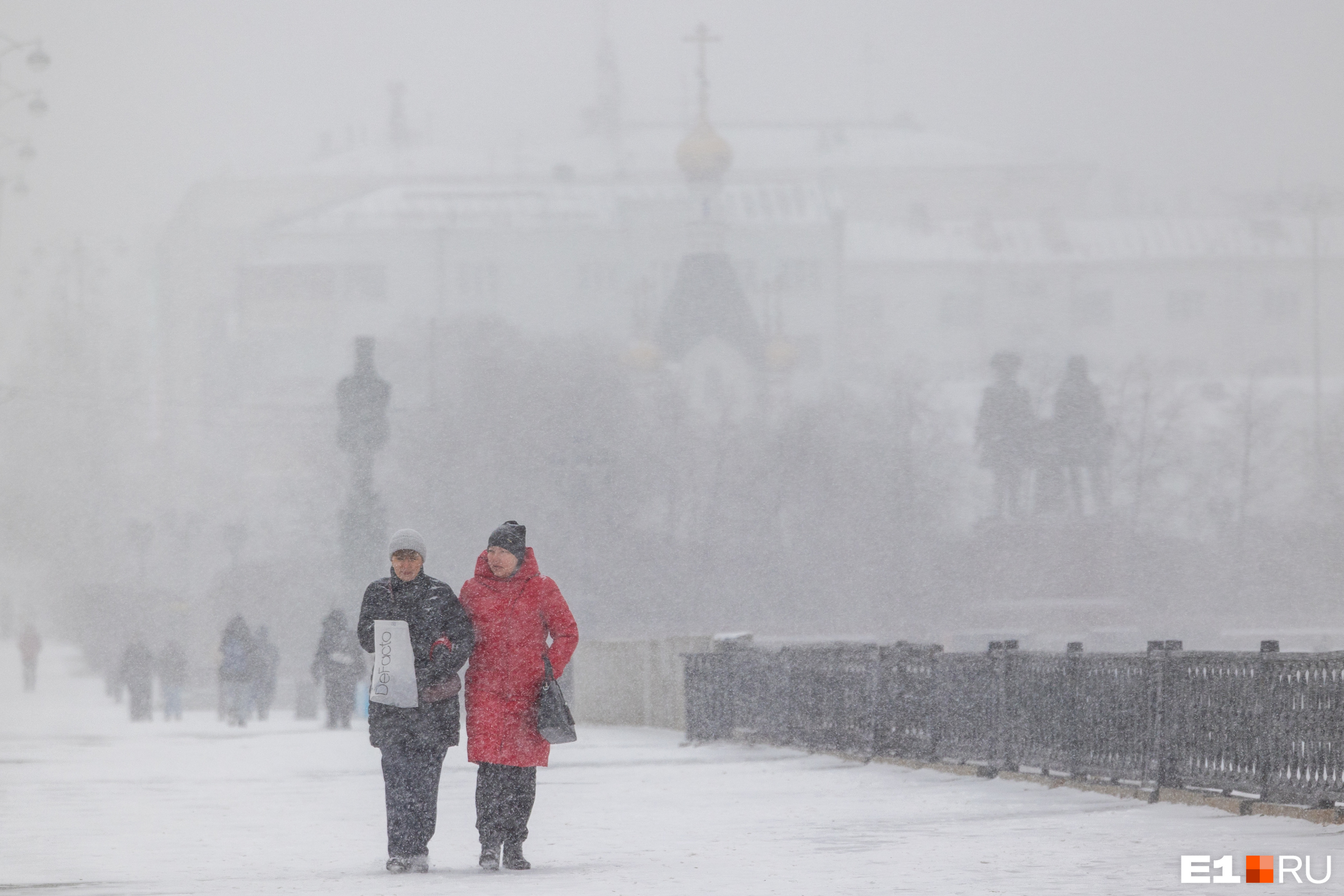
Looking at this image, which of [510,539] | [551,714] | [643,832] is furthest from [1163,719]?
[510,539]

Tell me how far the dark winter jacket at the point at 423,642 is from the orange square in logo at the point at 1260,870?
3.53 metres

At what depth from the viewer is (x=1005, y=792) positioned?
14.8 metres

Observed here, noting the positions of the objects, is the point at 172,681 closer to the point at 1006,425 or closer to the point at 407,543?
the point at 407,543

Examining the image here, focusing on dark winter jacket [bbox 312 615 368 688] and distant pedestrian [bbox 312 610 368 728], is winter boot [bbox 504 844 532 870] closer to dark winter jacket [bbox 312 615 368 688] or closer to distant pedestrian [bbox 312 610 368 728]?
dark winter jacket [bbox 312 615 368 688]

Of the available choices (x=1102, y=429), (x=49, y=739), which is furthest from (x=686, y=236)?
(x=49, y=739)

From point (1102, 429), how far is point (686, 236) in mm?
55393

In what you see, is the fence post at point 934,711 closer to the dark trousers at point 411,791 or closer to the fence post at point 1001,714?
the fence post at point 1001,714

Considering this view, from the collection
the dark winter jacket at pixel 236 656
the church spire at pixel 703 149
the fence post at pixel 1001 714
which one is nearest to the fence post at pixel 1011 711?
Result: the fence post at pixel 1001 714

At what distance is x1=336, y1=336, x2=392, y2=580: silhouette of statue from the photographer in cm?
3969

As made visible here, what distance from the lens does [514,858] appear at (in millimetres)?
10602

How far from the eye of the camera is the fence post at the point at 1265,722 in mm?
12305

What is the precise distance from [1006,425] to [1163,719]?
5222cm

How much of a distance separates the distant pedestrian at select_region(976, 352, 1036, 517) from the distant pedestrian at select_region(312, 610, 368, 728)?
37.8 m

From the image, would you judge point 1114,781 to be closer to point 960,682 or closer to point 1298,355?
point 960,682
